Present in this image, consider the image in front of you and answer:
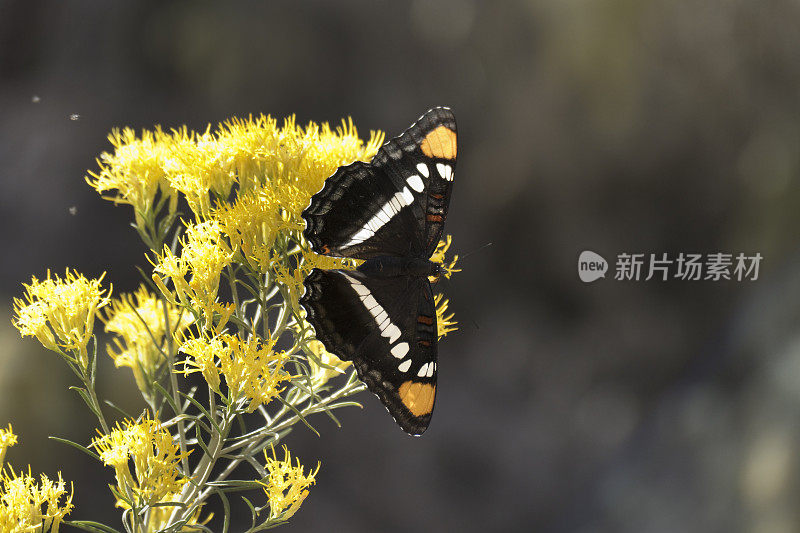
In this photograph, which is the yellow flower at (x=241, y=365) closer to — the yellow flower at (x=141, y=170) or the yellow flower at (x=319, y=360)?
the yellow flower at (x=319, y=360)

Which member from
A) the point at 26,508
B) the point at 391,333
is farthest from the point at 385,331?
the point at 26,508

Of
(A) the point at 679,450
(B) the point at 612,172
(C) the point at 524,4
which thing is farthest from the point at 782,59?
(A) the point at 679,450

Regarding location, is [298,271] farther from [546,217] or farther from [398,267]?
[546,217]

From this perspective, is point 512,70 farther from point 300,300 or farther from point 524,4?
point 300,300

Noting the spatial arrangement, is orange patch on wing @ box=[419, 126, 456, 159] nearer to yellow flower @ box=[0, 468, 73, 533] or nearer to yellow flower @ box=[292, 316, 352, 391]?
yellow flower @ box=[292, 316, 352, 391]

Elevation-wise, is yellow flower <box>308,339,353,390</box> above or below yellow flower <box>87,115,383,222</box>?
below

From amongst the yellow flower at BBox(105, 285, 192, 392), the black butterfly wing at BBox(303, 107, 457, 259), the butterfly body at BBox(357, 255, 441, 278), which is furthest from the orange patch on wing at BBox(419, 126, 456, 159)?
the yellow flower at BBox(105, 285, 192, 392)
